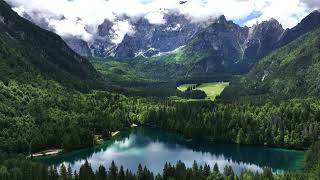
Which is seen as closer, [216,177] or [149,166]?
[216,177]

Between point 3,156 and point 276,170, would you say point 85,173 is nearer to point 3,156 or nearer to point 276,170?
point 3,156

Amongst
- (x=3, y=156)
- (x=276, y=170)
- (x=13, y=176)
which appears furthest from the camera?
(x=276, y=170)

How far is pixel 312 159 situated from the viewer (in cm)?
18538

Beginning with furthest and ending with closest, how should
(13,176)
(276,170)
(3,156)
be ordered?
(276,170) → (3,156) → (13,176)

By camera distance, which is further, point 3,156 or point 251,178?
point 3,156

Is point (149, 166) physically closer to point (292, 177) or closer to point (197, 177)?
point (197, 177)

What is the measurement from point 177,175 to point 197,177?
20.8 feet

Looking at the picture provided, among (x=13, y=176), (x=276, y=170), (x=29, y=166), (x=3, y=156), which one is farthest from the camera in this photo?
(x=276, y=170)

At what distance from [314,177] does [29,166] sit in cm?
8473

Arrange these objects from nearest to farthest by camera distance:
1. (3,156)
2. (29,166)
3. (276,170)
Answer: (29,166) < (3,156) < (276,170)

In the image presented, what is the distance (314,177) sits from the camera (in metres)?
155

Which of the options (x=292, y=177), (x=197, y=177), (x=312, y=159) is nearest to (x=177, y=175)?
(x=197, y=177)

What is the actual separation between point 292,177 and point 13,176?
79.7 meters

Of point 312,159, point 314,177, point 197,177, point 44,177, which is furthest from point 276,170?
point 44,177
